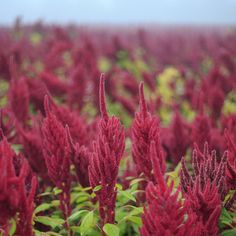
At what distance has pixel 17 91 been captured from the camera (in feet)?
8.49

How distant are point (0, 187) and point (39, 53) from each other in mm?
8524

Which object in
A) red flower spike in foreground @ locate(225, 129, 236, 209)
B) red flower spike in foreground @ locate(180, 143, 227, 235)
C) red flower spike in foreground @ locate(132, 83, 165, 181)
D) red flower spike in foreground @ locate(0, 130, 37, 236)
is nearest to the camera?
red flower spike in foreground @ locate(0, 130, 37, 236)

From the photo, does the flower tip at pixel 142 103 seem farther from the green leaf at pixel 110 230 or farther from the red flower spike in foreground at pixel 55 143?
the green leaf at pixel 110 230

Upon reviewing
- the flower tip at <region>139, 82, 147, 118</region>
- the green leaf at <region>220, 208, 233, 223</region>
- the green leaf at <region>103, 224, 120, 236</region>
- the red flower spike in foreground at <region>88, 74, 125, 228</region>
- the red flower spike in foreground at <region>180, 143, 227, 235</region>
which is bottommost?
the green leaf at <region>103, 224, 120, 236</region>

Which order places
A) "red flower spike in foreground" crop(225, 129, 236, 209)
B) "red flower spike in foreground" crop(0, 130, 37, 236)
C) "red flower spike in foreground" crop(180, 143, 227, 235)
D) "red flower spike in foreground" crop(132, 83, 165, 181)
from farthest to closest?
1. "red flower spike in foreground" crop(225, 129, 236, 209)
2. "red flower spike in foreground" crop(132, 83, 165, 181)
3. "red flower spike in foreground" crop(180, 143, 227, 235)
4. "red flower spike in foreground" crop(0, 130, 37, 236)

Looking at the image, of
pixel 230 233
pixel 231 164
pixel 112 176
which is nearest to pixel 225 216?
pixel 230 233

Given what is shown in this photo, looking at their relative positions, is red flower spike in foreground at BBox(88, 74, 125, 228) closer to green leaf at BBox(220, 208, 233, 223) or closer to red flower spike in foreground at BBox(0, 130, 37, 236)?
red flower spike in foreground at BBox(0, 130, 37, 236)

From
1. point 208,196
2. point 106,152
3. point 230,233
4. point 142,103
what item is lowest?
point 230,233

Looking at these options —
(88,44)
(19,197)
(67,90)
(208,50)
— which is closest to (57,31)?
(88,44)

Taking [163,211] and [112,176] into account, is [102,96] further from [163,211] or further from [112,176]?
[163,211]

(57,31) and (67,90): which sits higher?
(57,31)

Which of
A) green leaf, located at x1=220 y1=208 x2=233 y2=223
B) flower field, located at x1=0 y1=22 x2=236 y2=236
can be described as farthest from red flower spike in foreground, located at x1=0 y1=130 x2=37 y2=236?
green leaf, located at x1=220 y1=208 x2=233 y2=223

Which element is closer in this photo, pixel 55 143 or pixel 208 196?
pixel 208 196

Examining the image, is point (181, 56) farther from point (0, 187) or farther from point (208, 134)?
point (0, 187)
